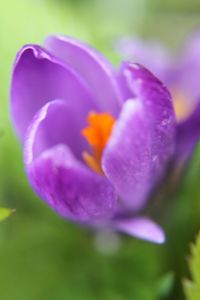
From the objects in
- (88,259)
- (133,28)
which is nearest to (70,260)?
(88,259)

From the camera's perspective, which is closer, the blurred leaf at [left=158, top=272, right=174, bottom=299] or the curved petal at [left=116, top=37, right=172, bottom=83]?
the blurred leaf at [left=158, top=272, right=174, bottom=299]

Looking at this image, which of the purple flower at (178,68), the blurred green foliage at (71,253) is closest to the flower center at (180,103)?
the purple flower at (178,68)

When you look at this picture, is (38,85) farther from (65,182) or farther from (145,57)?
(145,57)

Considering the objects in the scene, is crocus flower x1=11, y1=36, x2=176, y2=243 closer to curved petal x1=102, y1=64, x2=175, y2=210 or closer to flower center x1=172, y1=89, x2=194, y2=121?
curved petal x1=102, y1=64, x2=175, y2=210

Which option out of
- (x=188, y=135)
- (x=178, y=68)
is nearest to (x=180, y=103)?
(x=178, y=68)

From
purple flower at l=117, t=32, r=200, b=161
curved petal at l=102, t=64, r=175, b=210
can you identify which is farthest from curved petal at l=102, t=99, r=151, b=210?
purple flower at l=117, t=32, r=200, b=161

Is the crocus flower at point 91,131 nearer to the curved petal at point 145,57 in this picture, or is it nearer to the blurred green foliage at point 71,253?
the blurred green foliage at point 71,253
